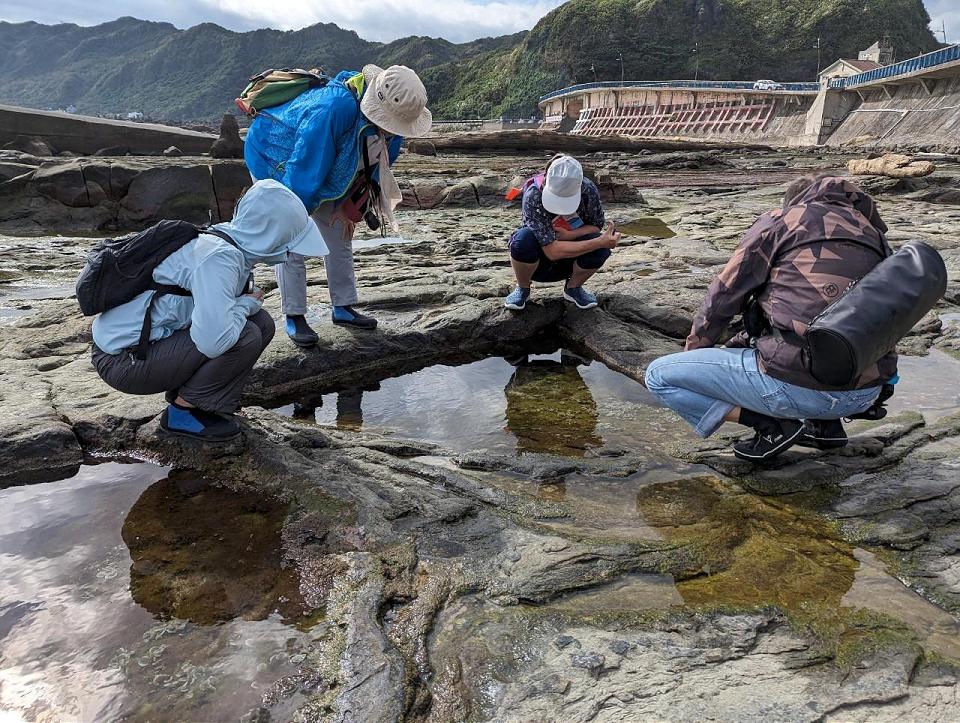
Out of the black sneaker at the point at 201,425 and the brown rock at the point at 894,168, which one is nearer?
the black sneaker at the point at 201,425

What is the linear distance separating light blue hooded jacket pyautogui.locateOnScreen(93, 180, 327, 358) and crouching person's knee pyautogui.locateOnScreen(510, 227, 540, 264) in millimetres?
2052

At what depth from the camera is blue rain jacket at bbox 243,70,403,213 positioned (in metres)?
3.81

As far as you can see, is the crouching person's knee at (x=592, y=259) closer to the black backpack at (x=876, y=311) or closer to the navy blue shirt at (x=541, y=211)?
the navy blue shirt at (x=541, y=211)

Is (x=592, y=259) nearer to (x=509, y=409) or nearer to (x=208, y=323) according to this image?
(x=509, y=409)

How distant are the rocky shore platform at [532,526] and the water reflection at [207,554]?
0.05ft

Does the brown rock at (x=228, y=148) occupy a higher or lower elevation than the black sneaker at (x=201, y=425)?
higher

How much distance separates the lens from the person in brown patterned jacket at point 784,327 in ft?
8.58

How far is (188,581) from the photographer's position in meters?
2.36

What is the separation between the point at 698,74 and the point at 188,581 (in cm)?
8735

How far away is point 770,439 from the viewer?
299 cm

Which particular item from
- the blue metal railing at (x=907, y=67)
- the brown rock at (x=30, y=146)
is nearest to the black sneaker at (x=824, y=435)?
the brown rock at (x=30, y=146)

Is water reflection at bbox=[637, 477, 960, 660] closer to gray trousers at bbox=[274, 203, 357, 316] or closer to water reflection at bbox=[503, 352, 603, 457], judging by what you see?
water reflection at bbox=[503, 352, 603, 457]

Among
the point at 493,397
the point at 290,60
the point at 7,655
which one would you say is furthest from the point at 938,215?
the point at 290,60

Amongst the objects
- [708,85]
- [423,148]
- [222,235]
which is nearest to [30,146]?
[423,148]
